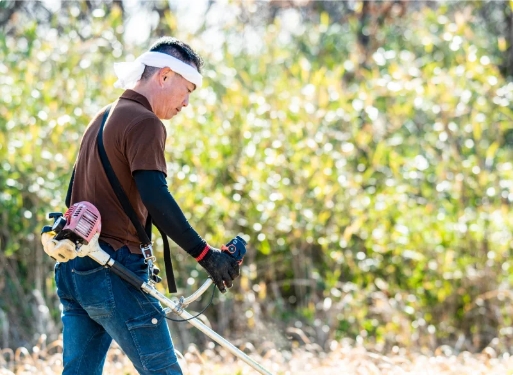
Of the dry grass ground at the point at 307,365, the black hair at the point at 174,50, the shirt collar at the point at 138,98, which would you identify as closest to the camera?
the shirt collar at the point at 138,98

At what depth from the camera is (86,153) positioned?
11.1ft

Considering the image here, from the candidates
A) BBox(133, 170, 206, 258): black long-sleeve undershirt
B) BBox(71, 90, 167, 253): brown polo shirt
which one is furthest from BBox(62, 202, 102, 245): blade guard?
BBox(133, 170, 206, 258): black long-sleeve undershirt

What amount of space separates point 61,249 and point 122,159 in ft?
1.31

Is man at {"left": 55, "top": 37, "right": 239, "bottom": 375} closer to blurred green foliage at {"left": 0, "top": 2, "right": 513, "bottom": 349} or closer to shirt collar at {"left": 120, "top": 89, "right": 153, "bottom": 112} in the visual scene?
shirt collar at {"left": 120, "top": 89, "right": 153, "bottom": 112}

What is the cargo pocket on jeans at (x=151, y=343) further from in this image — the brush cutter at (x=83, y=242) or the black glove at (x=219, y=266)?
the black glove at (x=219, y=266)

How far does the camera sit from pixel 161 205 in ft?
10.1

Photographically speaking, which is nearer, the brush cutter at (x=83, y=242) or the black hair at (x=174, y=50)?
the brush cutter at (x=83, y=242)

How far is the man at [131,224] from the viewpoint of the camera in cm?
311

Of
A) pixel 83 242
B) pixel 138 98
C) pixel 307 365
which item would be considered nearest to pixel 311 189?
pixel 307 365

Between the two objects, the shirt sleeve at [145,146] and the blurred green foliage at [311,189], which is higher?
the shirt sleeve at [145,146]

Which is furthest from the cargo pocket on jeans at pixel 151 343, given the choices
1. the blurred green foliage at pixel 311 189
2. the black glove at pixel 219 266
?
the blurred green foliage at pixel 311 189

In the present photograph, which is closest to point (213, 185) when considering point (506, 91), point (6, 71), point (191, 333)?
point (191, 333)

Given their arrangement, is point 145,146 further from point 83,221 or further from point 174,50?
point 174,50

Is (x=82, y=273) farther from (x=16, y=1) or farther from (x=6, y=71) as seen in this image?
(x=16, y=1)
